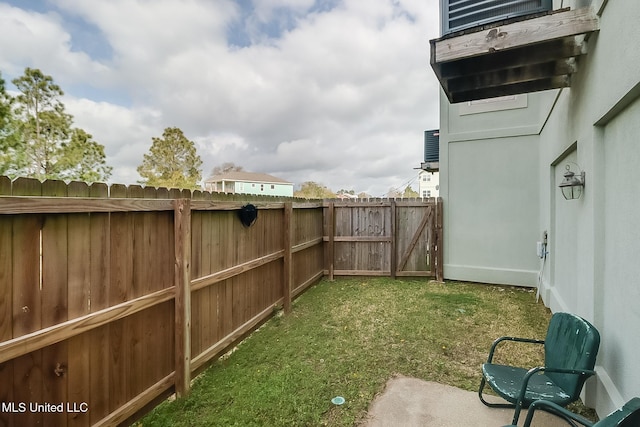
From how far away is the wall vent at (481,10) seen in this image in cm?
382

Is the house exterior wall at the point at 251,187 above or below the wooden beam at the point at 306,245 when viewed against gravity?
above

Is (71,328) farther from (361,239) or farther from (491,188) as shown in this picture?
(491,188)

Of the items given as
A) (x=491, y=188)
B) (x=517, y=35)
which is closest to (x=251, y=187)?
(x=491, y=188)

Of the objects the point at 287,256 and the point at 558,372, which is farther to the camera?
the point at 287,256

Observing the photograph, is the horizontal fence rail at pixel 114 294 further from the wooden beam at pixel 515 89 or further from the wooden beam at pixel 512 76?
the wooden beam at pixel 515 89

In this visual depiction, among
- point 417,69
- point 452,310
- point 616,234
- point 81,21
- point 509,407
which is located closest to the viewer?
point 616,234

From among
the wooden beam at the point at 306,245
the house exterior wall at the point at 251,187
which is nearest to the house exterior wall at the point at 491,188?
the wooden beam at the point at 306,245

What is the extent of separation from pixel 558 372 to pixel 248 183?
111 feet

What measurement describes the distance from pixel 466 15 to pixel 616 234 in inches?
139

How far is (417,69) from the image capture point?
1114 cm

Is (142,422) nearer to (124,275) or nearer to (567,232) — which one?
(124,275)

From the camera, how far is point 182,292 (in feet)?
9.04

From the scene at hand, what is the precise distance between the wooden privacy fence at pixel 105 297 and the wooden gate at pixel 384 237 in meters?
4.03

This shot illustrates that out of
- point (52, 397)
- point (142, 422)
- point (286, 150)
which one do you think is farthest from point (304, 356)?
point (286, 150)
